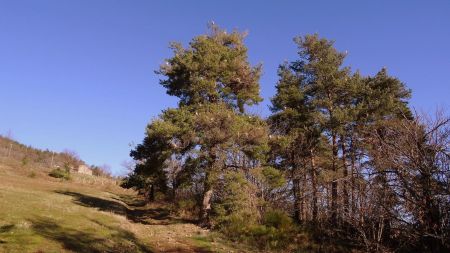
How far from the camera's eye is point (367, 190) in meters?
15.3

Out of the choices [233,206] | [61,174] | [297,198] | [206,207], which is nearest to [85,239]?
[233,206]

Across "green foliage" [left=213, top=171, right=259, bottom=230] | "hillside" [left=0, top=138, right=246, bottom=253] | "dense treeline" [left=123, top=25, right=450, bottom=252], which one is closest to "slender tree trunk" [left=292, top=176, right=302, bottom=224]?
"dense treeline" [left=123, top=25, right=450, bottom=252]

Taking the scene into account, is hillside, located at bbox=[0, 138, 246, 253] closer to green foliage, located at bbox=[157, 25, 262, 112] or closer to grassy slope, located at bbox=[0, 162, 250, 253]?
grassy slope, located at bbox=[0, 162, 250, 253]

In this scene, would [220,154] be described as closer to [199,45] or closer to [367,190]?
[199,45]

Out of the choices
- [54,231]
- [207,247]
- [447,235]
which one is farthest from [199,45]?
[447,235]

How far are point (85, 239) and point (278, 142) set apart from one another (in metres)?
14.1

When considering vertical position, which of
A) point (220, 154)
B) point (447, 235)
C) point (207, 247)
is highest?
point (220, 154)

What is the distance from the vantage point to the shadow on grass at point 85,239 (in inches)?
563

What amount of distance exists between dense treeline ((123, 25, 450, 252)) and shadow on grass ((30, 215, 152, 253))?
22.0 feet

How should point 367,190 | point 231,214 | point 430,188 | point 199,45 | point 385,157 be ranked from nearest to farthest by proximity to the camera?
1. point 430,188
2. point 385,157
3. point 367,190
4. point 231,214
5. point 199,45

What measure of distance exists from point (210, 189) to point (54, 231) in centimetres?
1051

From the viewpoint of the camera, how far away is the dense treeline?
21203 mm

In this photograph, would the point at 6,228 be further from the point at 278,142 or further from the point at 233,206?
the point at 278,142

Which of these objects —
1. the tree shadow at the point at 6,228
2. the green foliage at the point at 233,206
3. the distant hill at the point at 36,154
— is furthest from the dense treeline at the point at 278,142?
the distant hill at the point at 36,154
